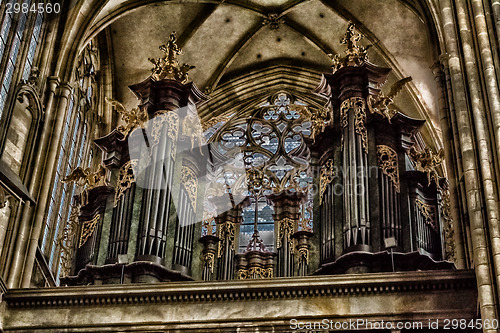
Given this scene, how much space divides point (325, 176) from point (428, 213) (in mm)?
1721

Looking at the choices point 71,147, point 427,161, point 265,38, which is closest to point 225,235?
point 427,161

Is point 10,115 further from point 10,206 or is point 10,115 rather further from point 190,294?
point 190,294

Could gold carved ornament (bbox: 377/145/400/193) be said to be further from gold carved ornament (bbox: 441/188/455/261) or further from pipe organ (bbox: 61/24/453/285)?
gold carved ornament (bbox: 441/188/455/261)

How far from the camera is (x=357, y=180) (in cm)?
1413

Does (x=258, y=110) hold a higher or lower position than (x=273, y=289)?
higher

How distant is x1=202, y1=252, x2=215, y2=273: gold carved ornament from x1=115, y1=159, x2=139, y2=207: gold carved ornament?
5.44ft

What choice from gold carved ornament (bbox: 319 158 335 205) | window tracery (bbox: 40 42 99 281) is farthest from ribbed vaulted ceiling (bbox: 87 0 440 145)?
gold carved ornament (bbox: 319 158 335 205)

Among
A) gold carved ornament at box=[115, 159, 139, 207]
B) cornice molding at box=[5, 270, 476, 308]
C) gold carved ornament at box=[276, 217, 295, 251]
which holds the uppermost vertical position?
gold carved ornament at box=[115, 159, 139, 207]

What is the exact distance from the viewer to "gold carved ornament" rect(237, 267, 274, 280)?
1438 cm

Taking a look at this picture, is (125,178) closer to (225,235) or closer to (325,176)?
(225,235)

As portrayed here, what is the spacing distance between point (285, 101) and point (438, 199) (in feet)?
22.1

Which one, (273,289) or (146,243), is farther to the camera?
(146,243)

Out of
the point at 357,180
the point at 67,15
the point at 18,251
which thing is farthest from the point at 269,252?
the point at 67,15

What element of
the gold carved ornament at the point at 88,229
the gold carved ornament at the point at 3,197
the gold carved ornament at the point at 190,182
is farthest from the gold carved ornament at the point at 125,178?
the gold carved ornament at the point at 3,197
